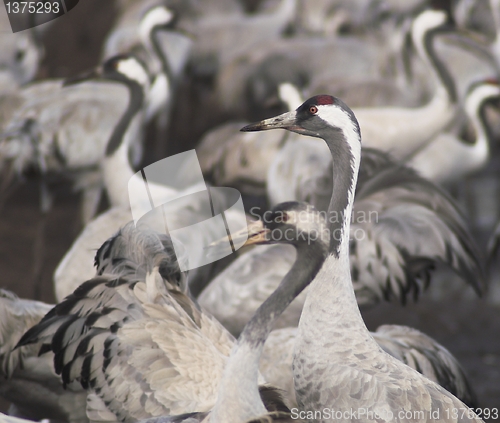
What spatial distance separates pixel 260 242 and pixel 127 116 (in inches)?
94.4

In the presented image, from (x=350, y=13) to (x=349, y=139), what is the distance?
704cm

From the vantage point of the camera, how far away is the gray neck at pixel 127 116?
4.70 m

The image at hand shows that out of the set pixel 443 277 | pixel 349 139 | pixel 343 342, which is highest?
pixel 349 139

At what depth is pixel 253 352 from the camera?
2469 mm

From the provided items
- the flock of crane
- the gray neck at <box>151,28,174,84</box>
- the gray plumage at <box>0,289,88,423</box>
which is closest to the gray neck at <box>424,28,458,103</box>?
the flock of crane

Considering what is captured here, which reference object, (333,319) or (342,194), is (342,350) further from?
(342,194)

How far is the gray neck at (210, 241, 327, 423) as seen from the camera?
2.40 metres

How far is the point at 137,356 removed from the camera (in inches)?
110

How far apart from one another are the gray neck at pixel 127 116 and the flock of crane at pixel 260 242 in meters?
0.01

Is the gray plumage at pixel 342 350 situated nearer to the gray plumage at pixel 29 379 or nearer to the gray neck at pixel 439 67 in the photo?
the gray plumage at pixel 29 379

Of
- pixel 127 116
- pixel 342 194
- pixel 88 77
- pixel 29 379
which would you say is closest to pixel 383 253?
pixel 342 194

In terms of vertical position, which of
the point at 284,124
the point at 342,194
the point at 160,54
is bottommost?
the point at 160,54

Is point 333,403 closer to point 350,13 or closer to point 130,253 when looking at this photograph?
point 130,253

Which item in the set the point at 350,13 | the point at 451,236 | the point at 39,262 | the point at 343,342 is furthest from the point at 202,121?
the point at 343,342
